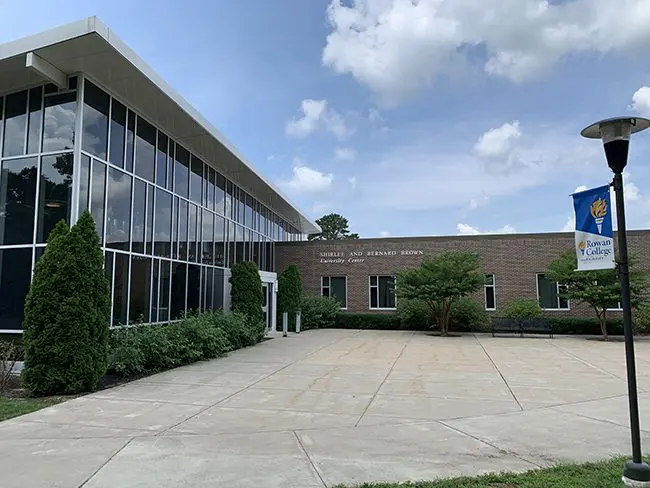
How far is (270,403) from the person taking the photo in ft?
26.3

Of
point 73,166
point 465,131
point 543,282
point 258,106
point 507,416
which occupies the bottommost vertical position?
point 507,416

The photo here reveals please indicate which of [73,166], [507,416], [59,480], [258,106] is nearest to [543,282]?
[258,106]

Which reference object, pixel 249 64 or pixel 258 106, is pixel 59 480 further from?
pixel 258 106

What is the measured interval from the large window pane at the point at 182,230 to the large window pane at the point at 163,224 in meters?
0.68

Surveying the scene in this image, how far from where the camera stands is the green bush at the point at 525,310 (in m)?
22.4

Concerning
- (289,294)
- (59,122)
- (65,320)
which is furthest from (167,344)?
(289,294)

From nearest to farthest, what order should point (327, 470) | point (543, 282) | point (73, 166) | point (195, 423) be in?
1. point (327, 470)
2. point (195, 423)
3. point (73, 166)
4. point (543, 282)

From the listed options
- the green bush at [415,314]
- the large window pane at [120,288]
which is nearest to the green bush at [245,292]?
the large window pane at [120,288]

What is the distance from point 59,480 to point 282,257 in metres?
23.9

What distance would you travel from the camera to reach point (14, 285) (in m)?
11.2

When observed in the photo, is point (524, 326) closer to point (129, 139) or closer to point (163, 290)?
point (163, 290)

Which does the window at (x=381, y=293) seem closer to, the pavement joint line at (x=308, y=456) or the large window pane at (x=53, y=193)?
the large window pane at (x=53, y=193)

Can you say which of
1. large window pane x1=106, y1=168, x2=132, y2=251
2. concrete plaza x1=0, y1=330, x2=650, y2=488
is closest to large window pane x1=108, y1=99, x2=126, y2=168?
large window pane x1=106, y1=168, x2=132, y2=251

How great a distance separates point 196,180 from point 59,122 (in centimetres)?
617
